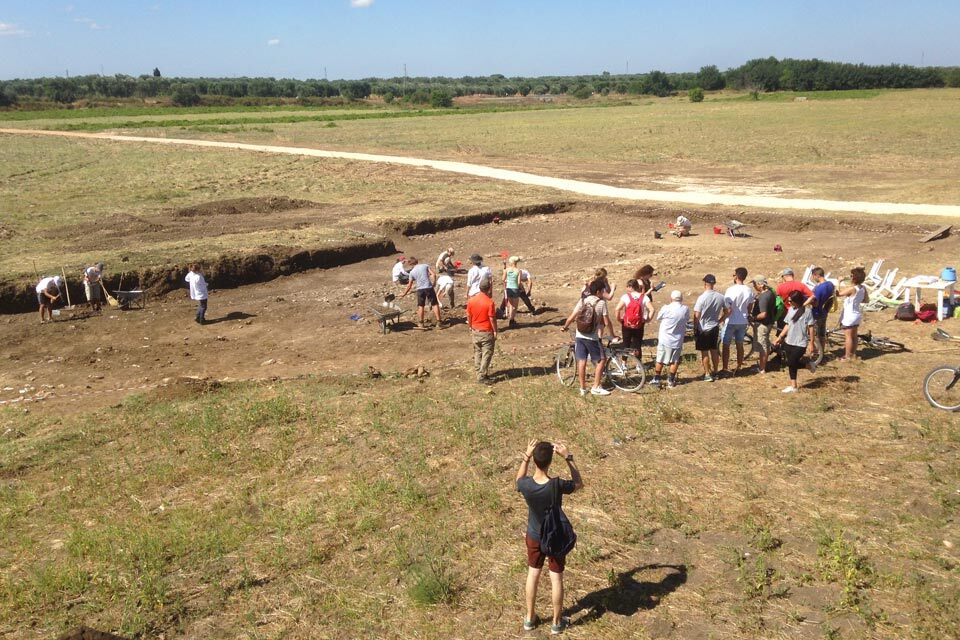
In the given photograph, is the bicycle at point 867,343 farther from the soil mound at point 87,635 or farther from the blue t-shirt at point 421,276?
the soil mound at point 87,635

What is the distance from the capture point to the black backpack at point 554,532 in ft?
18.9

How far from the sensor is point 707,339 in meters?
10.9

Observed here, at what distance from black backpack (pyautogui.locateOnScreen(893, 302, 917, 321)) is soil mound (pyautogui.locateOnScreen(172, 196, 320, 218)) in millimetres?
20865

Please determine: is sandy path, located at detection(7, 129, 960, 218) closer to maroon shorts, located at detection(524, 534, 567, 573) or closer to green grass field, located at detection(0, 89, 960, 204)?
green grass field, located at detection(0, 89, 960, 204)

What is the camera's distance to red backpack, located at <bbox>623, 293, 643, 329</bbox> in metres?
11.1

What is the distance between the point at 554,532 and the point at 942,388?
685 centimetres

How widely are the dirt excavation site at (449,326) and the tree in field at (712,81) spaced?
113783 mm

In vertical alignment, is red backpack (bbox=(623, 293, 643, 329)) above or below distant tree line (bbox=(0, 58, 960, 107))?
below

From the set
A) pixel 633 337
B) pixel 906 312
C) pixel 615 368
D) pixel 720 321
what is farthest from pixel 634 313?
pixel 906 312

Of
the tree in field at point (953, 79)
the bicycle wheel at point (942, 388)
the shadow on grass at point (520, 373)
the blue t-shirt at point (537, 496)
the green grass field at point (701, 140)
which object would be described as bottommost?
the shadow on grass at point (520, 373)

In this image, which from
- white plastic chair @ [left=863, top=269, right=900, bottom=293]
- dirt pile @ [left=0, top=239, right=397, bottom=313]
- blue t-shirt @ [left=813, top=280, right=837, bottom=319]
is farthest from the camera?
dirt pile @ [left=0, top=239, right=397, bottom=313]

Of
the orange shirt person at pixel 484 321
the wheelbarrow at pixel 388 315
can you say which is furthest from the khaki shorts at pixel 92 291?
the orange shirt person at pixel 484 321

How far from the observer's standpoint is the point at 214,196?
30.6 m

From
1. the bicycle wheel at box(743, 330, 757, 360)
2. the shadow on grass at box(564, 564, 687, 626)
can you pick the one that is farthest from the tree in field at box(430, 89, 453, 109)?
the shadow on grass at box(564, 564, 687, 626)
